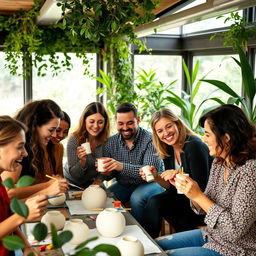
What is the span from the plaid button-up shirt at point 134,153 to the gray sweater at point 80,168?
0.16 m

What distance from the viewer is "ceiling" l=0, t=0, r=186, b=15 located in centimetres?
440

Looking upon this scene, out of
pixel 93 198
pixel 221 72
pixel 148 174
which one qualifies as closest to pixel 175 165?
pixel 148 174

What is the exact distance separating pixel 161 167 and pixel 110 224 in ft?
5.56

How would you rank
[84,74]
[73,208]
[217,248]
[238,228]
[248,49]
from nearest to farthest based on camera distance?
[238,228] < [217,248] < [73,208] < [248,49] < [84,74]

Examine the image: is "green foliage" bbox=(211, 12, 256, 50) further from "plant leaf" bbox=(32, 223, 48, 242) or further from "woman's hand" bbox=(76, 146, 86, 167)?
"plant leaf" bbox=(32, 223, 48, 242)

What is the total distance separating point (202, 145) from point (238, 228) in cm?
116

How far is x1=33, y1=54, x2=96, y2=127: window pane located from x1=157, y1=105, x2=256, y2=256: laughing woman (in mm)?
3540

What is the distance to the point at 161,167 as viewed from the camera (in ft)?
12.3

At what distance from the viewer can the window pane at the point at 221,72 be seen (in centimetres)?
492

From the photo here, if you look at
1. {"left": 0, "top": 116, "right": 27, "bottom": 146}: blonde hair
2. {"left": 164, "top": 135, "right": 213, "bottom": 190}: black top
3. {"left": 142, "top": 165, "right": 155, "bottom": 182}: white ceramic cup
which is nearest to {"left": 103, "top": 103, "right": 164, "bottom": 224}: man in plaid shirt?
{"left": 164, "top": 135, "right": 213, "bottom": 190}: black top

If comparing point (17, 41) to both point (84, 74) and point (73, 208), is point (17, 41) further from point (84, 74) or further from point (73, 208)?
point (73, 208)

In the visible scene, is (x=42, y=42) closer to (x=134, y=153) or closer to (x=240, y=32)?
(x=134, y=153)

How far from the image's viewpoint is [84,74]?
5520mm

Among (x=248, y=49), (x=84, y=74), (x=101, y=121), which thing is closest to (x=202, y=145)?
(x=101, y=121)
